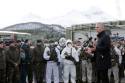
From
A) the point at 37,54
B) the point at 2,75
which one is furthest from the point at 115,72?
the point at 2,75

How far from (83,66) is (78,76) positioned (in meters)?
0.65

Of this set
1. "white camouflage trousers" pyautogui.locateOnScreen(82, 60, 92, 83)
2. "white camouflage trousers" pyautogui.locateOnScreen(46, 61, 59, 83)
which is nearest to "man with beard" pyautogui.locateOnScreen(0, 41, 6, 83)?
"white camouflage trousers" pyautogui.locateOnScreen(46, 61, 59, 83)

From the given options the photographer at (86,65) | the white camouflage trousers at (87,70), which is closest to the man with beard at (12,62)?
the photographer at (86,65)

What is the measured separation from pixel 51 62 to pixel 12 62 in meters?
1.71

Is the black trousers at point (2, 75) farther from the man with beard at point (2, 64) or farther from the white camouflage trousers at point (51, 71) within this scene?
the white camouflage trousers at point (51, 71)

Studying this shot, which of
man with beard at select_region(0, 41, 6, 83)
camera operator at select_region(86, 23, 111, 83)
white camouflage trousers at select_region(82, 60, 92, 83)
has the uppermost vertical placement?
camera operator at select_region(86, 23, 111, 83)

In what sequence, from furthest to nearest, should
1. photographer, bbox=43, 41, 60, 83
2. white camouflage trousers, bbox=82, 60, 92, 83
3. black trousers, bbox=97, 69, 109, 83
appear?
1. white camouflage trousers, bbox=82, 60, 92, 83
2. photographer, bbox=43, 41, 60, 83
3. black trousers, bbox=97, 69, 109, 83

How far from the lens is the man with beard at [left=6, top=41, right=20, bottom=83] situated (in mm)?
12703

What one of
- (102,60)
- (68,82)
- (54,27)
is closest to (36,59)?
(68,82)

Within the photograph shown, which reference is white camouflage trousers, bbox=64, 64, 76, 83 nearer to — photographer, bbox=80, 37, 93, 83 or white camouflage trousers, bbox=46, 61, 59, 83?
white camouflage trousers, bbox=46, 61, 59, 83

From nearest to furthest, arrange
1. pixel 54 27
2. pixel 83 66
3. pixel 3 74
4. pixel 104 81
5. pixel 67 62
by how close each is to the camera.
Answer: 1. pixel 104 81
2. pixel 3 74
3. pixel 67 62
4. pixel 83 66
5. pixel 54 27

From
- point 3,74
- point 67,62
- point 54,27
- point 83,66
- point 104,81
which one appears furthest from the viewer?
point 54,27

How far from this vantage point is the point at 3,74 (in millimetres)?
12688

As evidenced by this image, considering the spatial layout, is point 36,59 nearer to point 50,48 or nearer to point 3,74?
point 50,48
